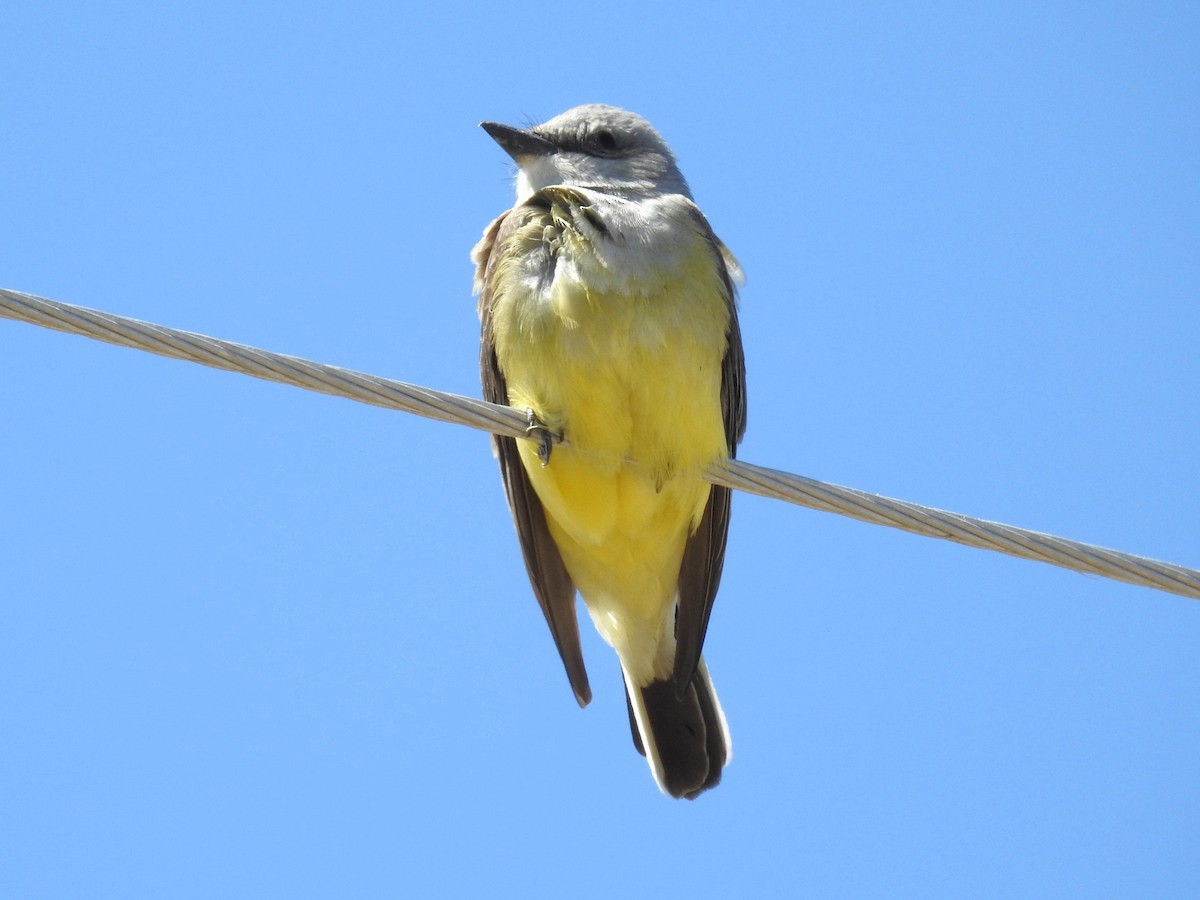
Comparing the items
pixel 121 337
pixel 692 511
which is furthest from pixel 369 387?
pixel 692 511

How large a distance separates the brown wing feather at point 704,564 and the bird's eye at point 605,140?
0.82 m

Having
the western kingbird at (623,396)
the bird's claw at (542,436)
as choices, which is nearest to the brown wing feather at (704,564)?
the western kingbird at (623,396)

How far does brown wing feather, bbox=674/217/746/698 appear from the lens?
6.29 metres

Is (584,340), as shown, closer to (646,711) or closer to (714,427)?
(714,427)

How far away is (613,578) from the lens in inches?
254

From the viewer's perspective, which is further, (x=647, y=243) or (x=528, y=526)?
(x=528, y=526)

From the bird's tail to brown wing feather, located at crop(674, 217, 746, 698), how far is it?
0.20 m

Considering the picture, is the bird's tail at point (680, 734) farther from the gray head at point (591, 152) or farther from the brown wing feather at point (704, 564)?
the gray head at point (591, 152)

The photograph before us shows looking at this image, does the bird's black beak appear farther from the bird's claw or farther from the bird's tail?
the bird's tail

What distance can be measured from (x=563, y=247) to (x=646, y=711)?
2.12 m

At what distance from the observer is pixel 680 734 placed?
A: 659cm

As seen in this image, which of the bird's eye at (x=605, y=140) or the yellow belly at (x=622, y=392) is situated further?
the bird's eye at (x=605, y=140)

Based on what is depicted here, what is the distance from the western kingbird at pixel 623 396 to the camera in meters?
5.50

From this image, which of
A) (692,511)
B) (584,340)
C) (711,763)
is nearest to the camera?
(584,340)
